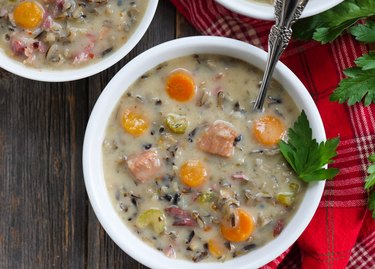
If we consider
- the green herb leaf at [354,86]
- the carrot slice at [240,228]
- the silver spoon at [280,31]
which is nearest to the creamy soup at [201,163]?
the carrot slice at [240,228]

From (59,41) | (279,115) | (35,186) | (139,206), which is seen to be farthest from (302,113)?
(35,186)

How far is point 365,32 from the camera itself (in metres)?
3.51

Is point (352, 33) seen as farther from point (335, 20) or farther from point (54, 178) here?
point (54, 178)

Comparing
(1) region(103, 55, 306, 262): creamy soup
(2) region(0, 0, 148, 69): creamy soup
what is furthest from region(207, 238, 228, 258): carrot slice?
(2) region(0, 0, 148, 69): creamy soup

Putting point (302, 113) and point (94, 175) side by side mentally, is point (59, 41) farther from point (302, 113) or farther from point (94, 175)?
point (302, 113)

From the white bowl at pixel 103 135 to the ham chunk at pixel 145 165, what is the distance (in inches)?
7.3

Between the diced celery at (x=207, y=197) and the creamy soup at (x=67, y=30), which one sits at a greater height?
the creamy soup at (x=67, y=30)

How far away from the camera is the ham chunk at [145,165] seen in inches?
130

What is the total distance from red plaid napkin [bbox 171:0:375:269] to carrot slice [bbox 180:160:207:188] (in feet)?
2.16

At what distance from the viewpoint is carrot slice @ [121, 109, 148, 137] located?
3.35 metres

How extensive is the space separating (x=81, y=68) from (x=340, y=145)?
137 centimetres

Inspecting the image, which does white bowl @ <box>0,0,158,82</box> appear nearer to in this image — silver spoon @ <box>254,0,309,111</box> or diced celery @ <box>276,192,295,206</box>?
silver spoon @ <box>254,0,309,111</box>

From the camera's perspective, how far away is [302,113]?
3307 millimetres

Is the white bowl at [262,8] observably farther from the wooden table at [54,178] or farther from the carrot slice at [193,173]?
the carrot slice at [193,173]
